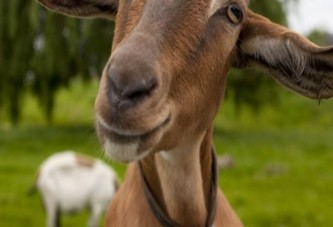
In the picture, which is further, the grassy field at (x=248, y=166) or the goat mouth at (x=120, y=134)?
the grassy field at (x=248, y=166)

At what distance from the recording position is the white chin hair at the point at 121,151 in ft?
11.0

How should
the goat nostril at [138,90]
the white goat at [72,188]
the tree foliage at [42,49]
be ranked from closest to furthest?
the goat nostril at [138,90]
the white goat at [72,188]
the tree foliage at [42,49]

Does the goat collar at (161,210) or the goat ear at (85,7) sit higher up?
the goat ear at (85,7)

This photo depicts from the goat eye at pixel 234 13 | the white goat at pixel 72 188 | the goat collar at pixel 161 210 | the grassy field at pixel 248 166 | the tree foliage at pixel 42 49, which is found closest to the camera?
the goat eye at pixel 234 13

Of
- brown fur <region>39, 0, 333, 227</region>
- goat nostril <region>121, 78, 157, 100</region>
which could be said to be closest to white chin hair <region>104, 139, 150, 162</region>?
brown fur <region>39, 0, 333, 227</region>

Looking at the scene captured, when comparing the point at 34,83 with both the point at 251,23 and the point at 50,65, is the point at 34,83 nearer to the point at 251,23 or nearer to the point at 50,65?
the point at 50,65

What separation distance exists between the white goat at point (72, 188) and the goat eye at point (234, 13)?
6.41 meters

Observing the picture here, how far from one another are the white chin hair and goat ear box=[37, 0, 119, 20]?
3.85 feet

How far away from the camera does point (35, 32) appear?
17766 millimetres

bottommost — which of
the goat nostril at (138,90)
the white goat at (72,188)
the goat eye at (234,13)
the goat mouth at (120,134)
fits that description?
the white goat at (72,188)

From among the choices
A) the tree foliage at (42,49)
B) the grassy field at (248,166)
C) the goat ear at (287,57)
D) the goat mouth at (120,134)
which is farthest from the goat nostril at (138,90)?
the tree foliage at (42,49)

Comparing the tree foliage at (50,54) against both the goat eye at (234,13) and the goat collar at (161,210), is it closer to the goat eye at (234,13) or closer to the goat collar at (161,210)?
the goat collar at (161,210)

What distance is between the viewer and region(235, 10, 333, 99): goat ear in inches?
157

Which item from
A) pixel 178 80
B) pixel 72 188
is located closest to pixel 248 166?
pixel 72 188
